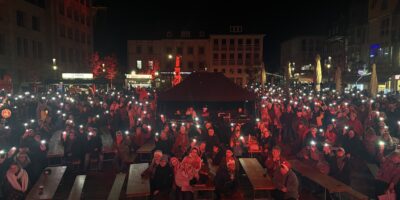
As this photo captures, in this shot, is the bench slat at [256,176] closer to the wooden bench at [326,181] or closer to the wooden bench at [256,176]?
the wooden bench at [256,176]

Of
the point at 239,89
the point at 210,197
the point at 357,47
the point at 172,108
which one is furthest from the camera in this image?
the point at 357,47

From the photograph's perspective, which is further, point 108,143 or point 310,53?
point 310,53

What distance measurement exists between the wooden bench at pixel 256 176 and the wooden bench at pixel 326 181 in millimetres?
1005

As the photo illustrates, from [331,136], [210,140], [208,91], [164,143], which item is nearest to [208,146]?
[210,140]

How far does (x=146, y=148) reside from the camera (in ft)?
44.2

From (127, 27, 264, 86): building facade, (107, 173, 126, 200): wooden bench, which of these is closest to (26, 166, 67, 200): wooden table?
(107, 173, 126, 200): wooden bench

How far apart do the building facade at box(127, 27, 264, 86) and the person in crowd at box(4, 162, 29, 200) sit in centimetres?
6253

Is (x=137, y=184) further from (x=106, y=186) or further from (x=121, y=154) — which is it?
(x=121, y=154)

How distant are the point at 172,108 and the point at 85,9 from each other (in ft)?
123

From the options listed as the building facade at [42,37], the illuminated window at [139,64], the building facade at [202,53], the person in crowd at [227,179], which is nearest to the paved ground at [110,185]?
the person in crowd at [227,179]

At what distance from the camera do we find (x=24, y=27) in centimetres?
3866

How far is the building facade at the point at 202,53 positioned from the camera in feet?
237

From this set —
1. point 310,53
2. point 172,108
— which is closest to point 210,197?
point 172,108

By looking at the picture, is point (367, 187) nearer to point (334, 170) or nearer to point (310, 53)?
point (334, 170)
